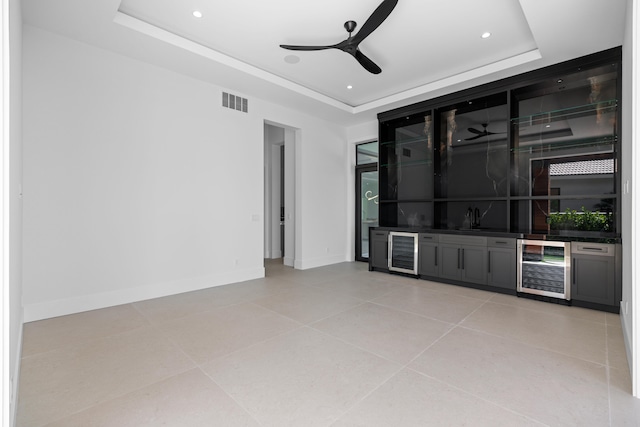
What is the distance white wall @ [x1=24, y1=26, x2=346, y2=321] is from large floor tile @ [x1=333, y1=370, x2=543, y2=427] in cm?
352

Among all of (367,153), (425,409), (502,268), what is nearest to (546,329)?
(502,268)

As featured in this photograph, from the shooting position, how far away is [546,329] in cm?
318

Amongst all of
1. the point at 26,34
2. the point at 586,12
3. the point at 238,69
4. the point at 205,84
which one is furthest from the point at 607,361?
the point at 26,34

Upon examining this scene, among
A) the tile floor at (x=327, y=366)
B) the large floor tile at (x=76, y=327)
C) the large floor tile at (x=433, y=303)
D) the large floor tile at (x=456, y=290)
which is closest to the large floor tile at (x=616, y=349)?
the tile floor at (x=327, y=366)

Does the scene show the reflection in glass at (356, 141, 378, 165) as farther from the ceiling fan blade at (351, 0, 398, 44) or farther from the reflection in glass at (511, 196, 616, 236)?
the ceiling fan blade at (351, 0, 398, 44)

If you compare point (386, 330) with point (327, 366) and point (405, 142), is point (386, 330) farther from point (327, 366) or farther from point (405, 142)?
point (405, 142)

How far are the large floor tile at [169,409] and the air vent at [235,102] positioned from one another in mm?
4229

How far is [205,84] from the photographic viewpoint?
4.83 m

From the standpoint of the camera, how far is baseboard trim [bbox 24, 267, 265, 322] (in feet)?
11.3

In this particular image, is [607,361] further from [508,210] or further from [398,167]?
[398,167]

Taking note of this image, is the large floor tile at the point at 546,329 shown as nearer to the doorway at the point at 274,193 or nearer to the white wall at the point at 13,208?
the white wall at the point at 13,208

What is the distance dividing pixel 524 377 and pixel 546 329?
1244 mm

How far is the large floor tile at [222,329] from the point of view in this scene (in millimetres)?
2738

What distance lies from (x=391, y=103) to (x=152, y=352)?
17.7 feet
